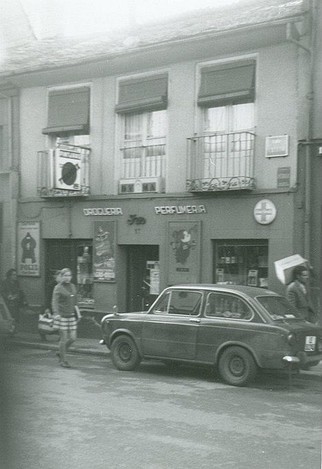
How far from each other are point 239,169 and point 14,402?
7.99 meters

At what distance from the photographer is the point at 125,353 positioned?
714cm

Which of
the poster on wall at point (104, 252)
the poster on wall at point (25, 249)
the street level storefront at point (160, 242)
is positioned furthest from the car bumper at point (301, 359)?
the poster on wall at point (104, 252)

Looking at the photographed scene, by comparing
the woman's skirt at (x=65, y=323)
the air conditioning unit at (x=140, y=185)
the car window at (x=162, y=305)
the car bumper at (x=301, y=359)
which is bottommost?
the car bumper at (x=301, y=359)

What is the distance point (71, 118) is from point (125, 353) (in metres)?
4.54

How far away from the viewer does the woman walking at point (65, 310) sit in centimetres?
695

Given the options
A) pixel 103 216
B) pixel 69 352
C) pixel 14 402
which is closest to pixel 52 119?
pixel 103 216

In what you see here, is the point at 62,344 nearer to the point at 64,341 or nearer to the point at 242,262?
the point at 64,341

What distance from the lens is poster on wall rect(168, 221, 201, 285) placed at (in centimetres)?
957

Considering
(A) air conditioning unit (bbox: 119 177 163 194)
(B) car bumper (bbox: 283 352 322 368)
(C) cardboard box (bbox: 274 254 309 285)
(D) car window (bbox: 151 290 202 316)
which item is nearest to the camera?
(B) car bumper (bbox: 283 352 322 368)

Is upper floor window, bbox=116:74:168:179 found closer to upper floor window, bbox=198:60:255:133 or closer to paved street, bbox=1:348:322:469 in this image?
upper floor window, bbox=198:60:255:133

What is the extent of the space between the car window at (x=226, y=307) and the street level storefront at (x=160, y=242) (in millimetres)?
2308

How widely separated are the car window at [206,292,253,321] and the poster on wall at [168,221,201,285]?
2980mm

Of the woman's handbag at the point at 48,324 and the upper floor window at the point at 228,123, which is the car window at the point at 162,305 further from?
the upper floor window at the point at 228,123

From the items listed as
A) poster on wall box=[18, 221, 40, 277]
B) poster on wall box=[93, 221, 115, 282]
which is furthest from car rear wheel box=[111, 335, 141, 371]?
poster on wall box=[93, 221, 115, 282]
